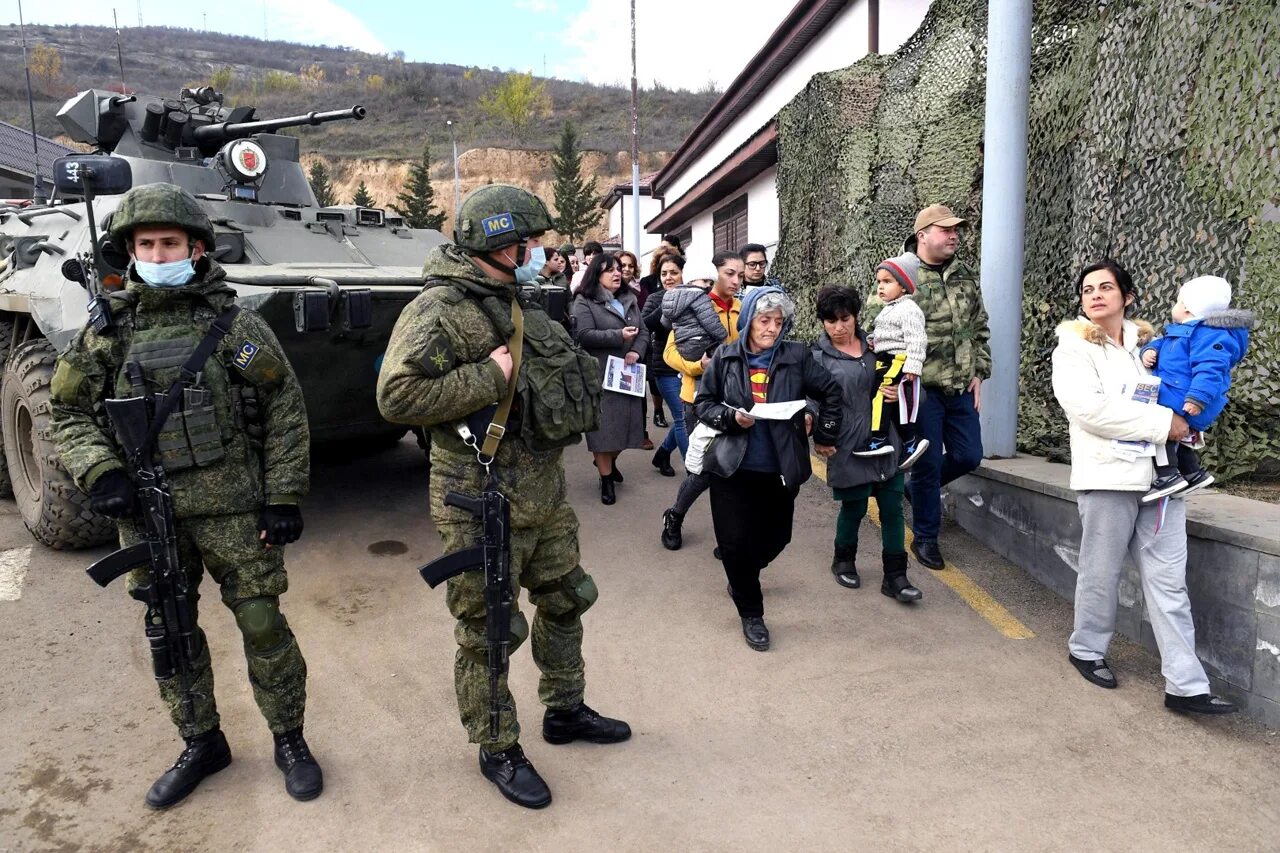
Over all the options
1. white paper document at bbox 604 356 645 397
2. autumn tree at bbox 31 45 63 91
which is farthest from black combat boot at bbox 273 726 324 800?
autumn tree at bbox 31 45 63 91

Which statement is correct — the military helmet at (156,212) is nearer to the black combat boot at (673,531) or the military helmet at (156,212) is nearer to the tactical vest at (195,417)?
the tactical vest at (195,417)

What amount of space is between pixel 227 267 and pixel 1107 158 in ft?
15.9

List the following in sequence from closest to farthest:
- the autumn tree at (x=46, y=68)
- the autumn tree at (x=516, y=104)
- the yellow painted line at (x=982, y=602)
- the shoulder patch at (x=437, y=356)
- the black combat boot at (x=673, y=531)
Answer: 1. the shoulder patch at (x=437, y=356)
2. the yellow painted line at (x=982, y=602)
3. the black combat boot at (x=673, y=531)
4. the autumn tree at (x=46, y=68)
5. the autumn tree at (x=516, y=104)

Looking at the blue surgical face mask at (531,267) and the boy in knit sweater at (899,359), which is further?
the boy in knit sweater at (899,359)

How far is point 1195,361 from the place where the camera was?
10.8 feet

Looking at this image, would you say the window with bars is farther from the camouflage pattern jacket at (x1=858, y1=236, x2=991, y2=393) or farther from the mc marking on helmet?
the mc marking on helmet

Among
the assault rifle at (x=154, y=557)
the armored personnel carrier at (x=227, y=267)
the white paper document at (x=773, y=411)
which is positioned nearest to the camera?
the assault rifle at (x=154, y=557)

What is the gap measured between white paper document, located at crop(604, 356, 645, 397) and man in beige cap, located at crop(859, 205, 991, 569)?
1.70 m

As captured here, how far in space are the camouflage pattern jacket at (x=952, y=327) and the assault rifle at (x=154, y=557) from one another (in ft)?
11.1

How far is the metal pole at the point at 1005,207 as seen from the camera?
5.09m

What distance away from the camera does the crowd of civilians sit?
3.37 m

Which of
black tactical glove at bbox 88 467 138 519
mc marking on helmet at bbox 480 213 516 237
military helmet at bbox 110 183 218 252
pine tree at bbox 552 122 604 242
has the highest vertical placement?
pine tree at bbox 552 122 604 242

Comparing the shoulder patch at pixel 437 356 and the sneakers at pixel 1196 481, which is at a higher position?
the shoulder patch at pixel 437 356

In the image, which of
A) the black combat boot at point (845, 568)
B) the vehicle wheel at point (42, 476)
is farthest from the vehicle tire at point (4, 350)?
the black combat boot at point (845, 568)
